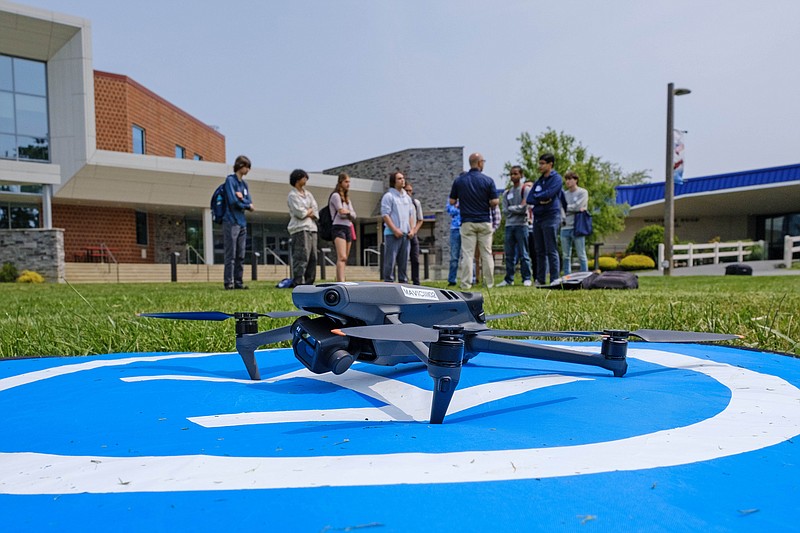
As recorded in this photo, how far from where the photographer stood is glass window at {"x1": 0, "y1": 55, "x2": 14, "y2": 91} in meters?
19.4

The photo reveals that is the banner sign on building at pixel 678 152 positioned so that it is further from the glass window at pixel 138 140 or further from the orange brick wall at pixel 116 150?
the glass window at pixel 138 140

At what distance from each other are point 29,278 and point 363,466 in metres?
18.9

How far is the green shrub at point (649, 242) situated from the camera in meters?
25.8

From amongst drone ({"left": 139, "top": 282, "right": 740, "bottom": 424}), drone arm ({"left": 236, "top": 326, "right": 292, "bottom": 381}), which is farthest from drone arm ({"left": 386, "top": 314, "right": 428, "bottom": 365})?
drone arm ({"left": 236, "top": 326, "right": 292, "bottom": 381})

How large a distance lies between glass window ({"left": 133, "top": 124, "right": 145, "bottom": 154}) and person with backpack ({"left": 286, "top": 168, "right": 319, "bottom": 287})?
2171 cm

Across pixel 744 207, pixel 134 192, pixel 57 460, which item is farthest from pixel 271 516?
pixel 744 207

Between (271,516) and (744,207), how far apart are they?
1590 inches

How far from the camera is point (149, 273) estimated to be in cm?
2106

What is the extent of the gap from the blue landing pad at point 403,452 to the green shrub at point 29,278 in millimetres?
17360

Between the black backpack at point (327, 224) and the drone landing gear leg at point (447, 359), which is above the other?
the black backpack at point (327, 224)

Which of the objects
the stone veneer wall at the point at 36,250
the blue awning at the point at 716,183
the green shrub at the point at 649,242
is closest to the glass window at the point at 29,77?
the stone veneer wall at the point at 36,250

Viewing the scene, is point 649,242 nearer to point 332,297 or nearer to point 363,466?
point 332,297

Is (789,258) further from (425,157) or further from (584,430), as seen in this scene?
(584,430)

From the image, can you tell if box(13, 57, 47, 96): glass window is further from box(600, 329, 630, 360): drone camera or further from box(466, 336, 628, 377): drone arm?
box(600, 329, 630, 360): drone camera
